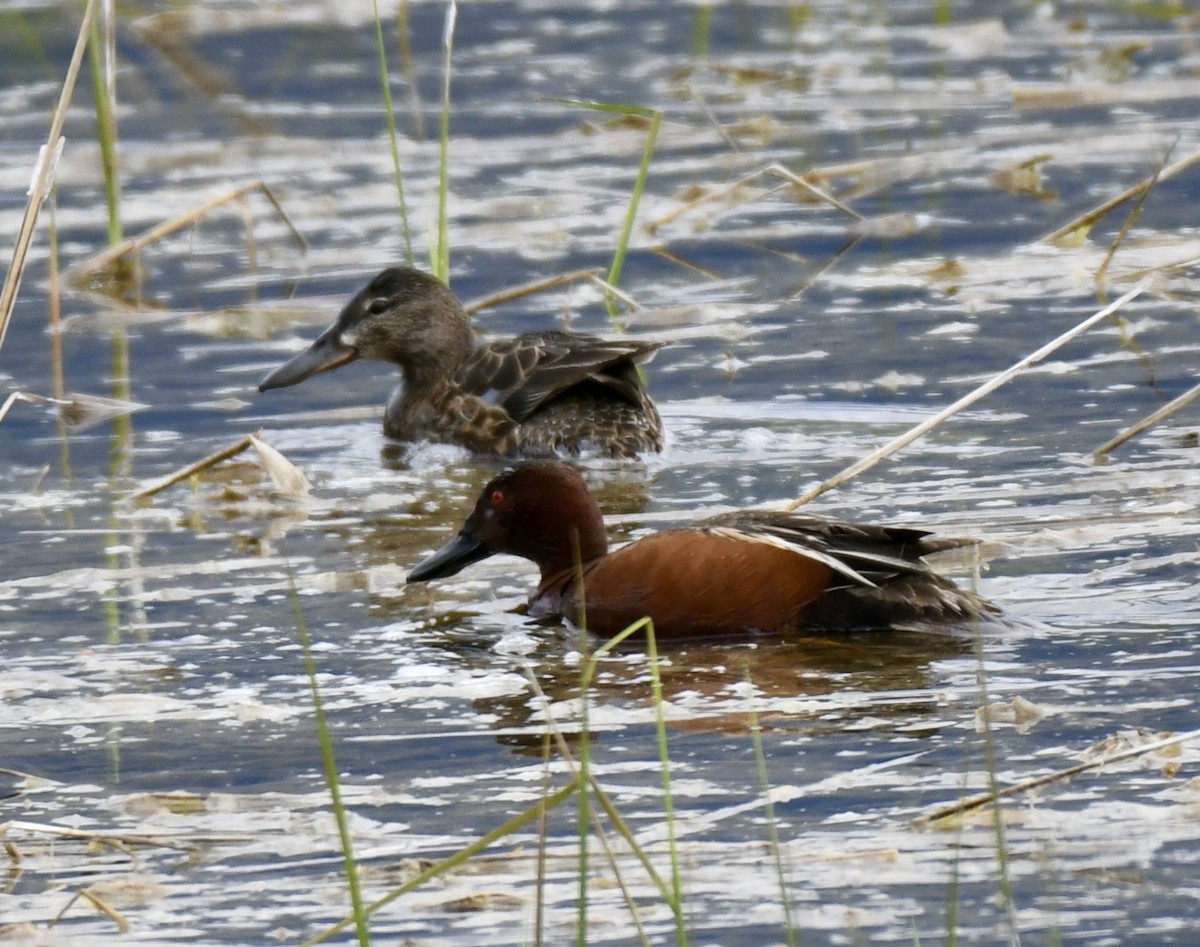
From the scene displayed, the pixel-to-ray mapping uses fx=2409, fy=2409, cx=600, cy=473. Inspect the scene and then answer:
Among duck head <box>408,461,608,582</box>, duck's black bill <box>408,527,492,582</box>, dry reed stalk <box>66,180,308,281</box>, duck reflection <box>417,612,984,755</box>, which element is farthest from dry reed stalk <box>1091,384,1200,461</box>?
dry reed stalk <box>66,180,308,281</box>

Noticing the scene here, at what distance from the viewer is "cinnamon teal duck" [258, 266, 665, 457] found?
30.8ft

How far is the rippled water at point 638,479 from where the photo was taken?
500cm

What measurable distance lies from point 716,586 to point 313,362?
4214mm

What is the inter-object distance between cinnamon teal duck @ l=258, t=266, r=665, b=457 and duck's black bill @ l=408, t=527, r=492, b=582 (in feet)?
6.78

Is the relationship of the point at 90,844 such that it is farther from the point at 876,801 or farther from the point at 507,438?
the point at 507,438

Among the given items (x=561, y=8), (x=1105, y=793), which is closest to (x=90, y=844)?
(x=1105, y=793)

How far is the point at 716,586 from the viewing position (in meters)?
6.63

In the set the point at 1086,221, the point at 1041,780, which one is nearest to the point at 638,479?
the point at 1086,221

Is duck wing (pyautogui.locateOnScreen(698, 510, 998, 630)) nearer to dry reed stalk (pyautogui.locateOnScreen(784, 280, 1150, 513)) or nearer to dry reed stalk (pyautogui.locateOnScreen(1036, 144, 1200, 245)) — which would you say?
dry reed stalk (pyautogui.locateOnScreen(784, 280, 1150, 513))

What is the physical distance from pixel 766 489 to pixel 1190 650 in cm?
252

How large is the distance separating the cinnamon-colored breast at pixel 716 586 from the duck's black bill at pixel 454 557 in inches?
26.5

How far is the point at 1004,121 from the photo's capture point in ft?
49.8

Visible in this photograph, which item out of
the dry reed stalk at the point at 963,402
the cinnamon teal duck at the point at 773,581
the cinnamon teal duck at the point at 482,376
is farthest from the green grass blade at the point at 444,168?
the cinnamon teal duck at the point at 773,581

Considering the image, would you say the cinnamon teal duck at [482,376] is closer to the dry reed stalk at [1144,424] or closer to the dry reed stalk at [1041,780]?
the dry reed stalk at [1144,424]
